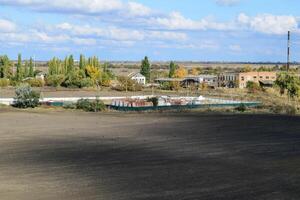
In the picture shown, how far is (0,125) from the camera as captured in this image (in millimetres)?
A: 37781

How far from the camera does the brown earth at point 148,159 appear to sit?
56.9ft

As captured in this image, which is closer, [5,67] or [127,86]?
[127,86]

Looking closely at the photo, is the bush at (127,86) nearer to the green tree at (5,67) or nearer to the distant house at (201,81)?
the distant house at (201,81)

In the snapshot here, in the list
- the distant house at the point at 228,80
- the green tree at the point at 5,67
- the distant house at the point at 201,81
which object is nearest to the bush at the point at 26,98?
the green tree at the point at 5,67

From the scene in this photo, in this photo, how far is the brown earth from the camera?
17.3 meters

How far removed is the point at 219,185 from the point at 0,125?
75.4 feet

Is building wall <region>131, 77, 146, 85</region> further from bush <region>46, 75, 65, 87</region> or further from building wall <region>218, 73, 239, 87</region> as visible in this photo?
bush <region>46, 75, 65, 87</region>

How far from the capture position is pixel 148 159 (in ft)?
78.2

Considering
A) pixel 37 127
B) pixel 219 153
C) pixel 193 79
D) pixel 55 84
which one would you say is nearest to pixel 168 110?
pixel 37 127

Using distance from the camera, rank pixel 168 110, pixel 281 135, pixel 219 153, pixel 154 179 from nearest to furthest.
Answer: pixel 154 179
pixel 219 153
pixel 281 135
pixel 168 110

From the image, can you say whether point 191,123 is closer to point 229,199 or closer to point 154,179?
point 154,179

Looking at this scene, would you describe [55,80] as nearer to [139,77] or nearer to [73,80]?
[73,80]

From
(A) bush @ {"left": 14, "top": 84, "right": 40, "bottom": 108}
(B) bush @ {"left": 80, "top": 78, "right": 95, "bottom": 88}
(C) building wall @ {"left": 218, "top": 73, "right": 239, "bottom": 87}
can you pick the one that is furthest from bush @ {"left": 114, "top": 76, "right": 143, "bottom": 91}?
(A) bush @ {"left": 14, "top": 84, "right": 40, "bottom": 108}

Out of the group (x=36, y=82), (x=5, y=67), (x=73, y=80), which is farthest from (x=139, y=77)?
(x=36, y=82)
